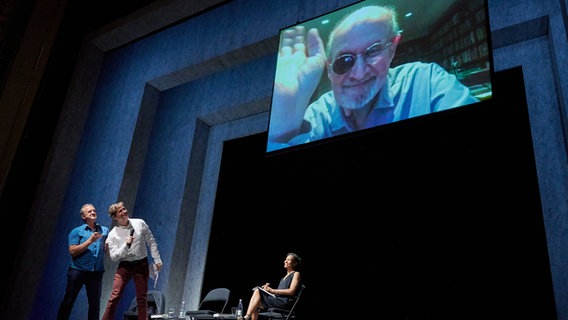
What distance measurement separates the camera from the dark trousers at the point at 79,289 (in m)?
3.99

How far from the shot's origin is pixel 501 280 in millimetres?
3877

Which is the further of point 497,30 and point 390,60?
point 497,30

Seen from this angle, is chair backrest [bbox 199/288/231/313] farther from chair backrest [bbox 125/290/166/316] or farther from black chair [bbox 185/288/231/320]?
chair backrest [bbox 125/290/166/316]

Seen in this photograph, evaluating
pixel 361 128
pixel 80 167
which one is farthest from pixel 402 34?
pixel 80 167

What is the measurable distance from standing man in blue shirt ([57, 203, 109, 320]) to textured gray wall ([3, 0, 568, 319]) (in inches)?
47.8

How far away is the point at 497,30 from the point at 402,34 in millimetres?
1024

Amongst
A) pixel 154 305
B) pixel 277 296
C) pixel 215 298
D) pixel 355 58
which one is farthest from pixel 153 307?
pixel 355 58

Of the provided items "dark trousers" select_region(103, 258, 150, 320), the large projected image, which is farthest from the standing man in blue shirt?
the large projected image

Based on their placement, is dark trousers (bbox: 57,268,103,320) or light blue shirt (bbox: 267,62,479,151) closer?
light blue shirt (bbox: 267,62,479,151)

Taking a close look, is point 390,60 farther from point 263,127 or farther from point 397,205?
point 263,127

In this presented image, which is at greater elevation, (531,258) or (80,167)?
(80,167)

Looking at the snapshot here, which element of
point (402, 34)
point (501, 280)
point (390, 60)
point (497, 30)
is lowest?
point (501, 280)

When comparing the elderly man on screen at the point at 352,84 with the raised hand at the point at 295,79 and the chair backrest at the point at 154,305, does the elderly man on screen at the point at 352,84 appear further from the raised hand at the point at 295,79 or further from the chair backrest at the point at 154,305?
the chair backrest at the point at 154,305

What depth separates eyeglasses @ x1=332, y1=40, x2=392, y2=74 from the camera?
410 centimetres
